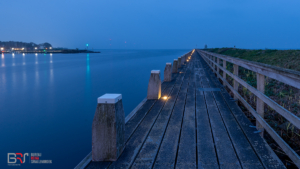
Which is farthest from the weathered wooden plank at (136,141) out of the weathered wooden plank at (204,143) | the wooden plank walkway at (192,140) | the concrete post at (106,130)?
the weathered wooden plank at (204,143)

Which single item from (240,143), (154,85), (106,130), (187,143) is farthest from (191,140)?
(154,85)

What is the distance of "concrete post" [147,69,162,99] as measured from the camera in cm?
641

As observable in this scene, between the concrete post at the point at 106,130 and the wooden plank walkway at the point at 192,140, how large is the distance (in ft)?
Answer: 0.41

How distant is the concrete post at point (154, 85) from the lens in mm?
6414

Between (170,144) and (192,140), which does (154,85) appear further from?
(170,144)

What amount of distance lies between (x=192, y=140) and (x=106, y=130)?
1.53 metres

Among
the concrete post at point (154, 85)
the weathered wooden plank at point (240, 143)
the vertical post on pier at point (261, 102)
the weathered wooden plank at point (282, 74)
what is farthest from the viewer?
the concrete post at point (154, 85)

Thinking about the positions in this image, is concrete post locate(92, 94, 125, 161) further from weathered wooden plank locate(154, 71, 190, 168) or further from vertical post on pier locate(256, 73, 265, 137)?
vertical post on pier locate(256, 73, 265, 137)

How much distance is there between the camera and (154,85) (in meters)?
6.46

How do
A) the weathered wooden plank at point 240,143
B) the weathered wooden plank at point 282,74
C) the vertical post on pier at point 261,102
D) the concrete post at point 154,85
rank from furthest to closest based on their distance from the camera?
the concrete post at point 154,85, the vertical post on pier at point 261,102, the weathered wooden plank at point 240,143, the weathered wooden plank at point 282,74

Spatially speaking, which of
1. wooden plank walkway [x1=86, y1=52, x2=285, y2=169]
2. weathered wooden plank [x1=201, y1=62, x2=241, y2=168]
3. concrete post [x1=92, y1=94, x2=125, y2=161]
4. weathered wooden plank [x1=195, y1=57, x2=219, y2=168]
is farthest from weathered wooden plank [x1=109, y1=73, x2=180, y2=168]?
weathered wooden plank [x1=201, y1=62, x2=241, y2=168]

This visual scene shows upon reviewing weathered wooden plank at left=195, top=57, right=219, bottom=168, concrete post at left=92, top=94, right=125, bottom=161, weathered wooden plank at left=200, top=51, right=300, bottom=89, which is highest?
weathered wooden plank at left=200, top=51, right=300, bottom=89

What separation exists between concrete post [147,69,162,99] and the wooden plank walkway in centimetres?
74

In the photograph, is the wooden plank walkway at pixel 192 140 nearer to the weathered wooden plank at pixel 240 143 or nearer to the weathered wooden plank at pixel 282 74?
the weathered wooden plank at pixel 240 143
